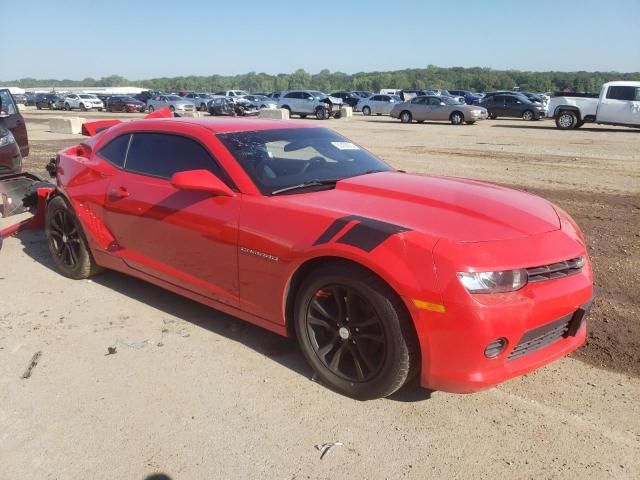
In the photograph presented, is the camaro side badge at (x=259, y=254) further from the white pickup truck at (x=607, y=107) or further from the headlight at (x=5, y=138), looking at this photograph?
the white pickup truck at (x=607, y=107)

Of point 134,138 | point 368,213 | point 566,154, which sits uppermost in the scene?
point 134,138

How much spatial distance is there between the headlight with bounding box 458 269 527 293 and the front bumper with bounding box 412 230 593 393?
27 mm

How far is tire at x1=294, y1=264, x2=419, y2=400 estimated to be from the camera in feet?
8.91

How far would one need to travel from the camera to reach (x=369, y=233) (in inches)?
109

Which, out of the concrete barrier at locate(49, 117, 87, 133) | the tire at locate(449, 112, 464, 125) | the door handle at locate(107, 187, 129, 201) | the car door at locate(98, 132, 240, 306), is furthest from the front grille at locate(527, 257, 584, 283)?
the tire at locate(449, 112, 464, 125)

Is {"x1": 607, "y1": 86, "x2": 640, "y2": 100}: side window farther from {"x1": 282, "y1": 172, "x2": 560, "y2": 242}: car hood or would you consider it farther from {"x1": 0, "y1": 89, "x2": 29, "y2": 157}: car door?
{"x1": 282, "y1": 172, "x2": 560, "y2": 242}: car hood

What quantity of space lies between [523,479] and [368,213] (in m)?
1.48

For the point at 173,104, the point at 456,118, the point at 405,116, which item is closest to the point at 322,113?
the point at 405,116

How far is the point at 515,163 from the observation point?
40.4 feet

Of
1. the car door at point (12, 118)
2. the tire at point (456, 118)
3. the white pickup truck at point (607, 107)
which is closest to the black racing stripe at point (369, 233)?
the car door at point (12, 118)

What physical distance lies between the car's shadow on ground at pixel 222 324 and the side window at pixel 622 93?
21.6 metres

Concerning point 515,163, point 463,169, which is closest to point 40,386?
point 463,169

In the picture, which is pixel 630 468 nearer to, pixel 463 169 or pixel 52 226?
pixel 52 226

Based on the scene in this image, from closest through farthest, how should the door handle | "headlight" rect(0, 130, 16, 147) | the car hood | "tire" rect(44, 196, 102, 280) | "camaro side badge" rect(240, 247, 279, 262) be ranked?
1. the car hood
2. "camaro side badge" rect(240, 247, 279, 262)
3. the door handle
4. "tire" rect(44, 196, 102, 280)
5. "headlight" rect(0, 130, 16, 147)
